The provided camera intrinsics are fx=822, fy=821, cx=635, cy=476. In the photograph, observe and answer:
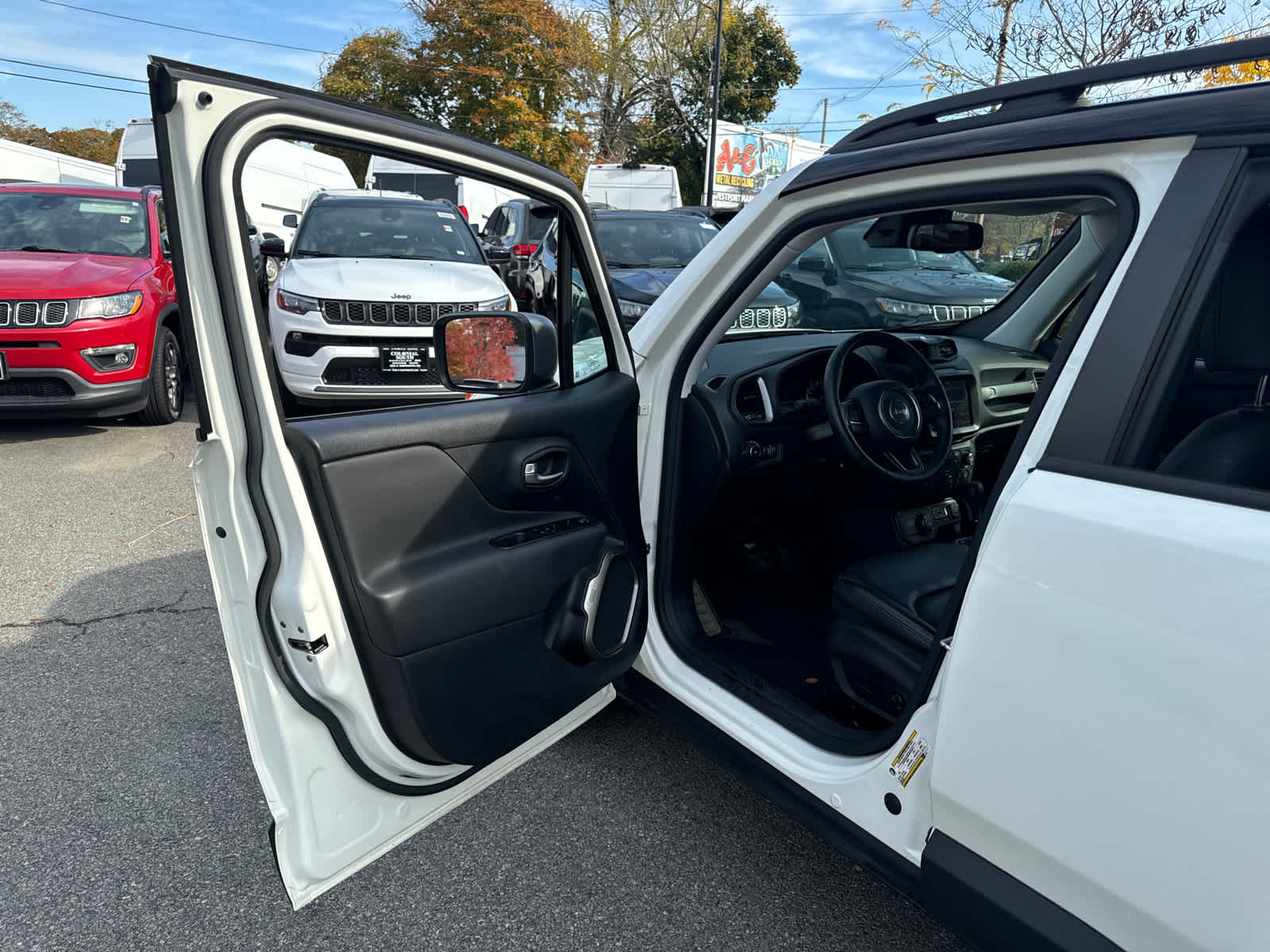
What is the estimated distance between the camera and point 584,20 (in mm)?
32594

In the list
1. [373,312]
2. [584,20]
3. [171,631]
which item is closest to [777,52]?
[584,20]

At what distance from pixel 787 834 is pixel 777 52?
126ft

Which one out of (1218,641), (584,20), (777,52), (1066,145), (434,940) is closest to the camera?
(1218,641)

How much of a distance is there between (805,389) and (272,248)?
19.4ft

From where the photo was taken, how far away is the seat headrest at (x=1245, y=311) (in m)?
1.32

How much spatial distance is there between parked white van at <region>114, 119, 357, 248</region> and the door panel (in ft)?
40.9

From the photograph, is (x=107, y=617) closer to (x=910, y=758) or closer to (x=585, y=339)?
(x=585, y=339)

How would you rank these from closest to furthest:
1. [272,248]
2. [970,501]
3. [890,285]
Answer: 1. [970,501]
2. [890,285]
3. [272,248]

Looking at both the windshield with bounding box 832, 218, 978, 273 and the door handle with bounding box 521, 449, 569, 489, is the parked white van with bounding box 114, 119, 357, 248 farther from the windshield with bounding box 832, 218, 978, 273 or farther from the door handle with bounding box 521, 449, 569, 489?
the door handle with bounding box 521, 449, 569, 489

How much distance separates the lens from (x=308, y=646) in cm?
143

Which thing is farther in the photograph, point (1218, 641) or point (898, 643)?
point (898, 643)

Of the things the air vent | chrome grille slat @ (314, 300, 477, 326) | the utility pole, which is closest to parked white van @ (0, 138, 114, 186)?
the utility pole

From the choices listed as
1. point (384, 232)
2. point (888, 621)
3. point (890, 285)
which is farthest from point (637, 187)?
point (888, 621)

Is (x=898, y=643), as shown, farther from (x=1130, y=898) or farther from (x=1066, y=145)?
(x=1066, y=145)
